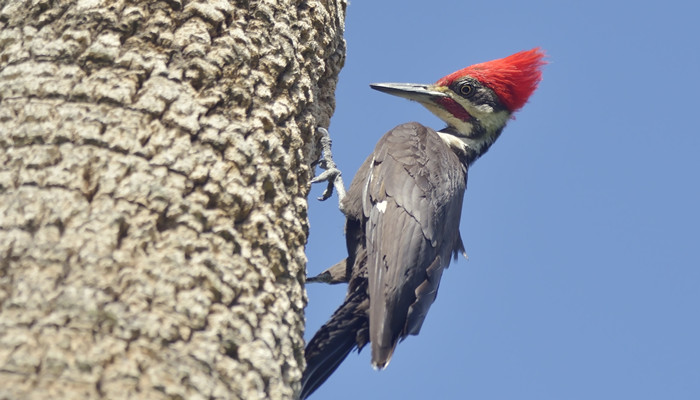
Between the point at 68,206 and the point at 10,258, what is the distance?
201 mm

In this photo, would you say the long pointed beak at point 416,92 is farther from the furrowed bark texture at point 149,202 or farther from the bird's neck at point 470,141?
the furrowed bark texture at point 149,202

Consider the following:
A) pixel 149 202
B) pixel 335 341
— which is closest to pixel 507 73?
pixel 335 341

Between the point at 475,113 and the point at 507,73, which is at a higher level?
the point at 507,73

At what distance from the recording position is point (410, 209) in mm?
3809

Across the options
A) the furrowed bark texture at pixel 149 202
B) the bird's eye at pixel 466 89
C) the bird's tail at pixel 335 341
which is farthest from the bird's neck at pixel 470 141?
the furrowed bark texture at pixel 149 202

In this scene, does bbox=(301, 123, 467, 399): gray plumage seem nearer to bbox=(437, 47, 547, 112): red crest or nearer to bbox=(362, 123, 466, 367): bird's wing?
bbox=(362, 123, 466, 367): bird's wing

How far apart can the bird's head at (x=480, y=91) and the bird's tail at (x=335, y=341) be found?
1.77m

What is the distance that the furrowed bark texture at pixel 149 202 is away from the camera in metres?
1.96

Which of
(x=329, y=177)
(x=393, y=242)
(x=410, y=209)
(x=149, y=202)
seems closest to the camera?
(x=149, y=202)

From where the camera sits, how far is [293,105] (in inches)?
116

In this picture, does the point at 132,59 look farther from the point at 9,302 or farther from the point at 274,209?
the point at 9,302

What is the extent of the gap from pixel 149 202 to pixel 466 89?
3.12 meters

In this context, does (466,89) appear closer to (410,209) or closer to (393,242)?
(410,209)

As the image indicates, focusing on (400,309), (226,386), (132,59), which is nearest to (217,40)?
(132,59)
